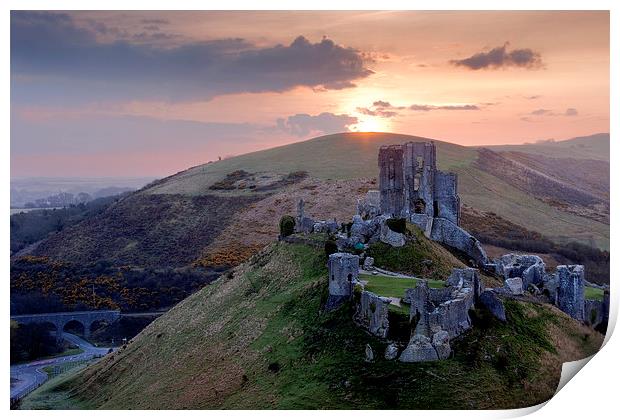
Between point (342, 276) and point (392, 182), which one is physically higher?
point (392, 182)

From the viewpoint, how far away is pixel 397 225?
45281mm

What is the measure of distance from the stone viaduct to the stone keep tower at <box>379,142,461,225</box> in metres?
39.1

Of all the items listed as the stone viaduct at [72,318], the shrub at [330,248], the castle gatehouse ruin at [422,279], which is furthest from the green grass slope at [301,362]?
the stone viaduct at [72,318]

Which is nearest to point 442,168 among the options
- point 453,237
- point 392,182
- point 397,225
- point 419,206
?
point 419,206

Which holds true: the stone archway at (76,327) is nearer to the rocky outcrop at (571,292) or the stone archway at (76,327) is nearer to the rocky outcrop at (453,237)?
the rocky outcrop at (453,237)

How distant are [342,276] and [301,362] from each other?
4450 mm

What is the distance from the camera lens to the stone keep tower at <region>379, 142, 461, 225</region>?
51.6 metres

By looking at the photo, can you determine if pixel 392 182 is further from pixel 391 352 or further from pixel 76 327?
pixel 76 327

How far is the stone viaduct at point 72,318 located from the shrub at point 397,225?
43.3m

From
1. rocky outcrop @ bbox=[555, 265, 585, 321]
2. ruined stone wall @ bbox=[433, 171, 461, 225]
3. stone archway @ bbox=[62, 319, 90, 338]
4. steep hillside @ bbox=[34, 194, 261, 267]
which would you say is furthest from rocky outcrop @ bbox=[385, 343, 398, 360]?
steep hillside @ bbox=[34, 194, 261, 267]

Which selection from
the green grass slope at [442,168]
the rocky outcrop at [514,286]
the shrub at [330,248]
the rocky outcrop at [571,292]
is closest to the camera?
the rocky outcrop at [514,286]

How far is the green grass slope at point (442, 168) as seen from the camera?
83125mm

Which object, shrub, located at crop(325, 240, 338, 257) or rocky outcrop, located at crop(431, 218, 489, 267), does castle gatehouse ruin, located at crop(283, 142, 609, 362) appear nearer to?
rocky outcrop, located at crop(431, 218, 489, 267)
